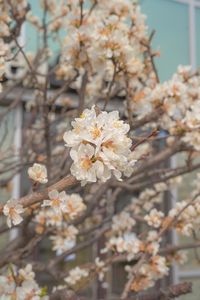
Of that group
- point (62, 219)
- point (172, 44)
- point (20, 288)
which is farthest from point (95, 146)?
point (172, 44)

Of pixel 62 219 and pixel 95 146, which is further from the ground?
pixel 62 219

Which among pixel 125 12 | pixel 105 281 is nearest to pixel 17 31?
pixel 125 12

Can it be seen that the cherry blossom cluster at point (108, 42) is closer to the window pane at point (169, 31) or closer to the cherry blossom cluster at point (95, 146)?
the cherry blossom cluster at point (95, 146)

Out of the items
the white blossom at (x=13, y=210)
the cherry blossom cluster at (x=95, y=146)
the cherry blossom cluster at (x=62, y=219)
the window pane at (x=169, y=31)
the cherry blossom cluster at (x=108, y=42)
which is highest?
the window pane at (x=169, y=31)

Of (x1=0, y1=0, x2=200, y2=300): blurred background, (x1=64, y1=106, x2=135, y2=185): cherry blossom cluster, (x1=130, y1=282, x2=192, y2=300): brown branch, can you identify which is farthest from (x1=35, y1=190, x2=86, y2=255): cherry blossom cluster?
(x1=0, y1=0, x2=200, y2=300): blurred background

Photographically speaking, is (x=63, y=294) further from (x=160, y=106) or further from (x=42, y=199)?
(x=160, y=106)

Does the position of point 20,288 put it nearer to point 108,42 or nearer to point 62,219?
point 62,219

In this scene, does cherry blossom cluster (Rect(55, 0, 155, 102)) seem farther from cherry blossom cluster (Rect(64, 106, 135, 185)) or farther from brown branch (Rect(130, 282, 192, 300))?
cherry blossom cluster (Rect(64, 106, 135, 185))

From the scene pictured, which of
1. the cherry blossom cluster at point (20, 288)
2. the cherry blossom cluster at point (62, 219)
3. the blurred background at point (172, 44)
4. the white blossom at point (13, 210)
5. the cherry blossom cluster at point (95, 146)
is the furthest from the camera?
the blurred background at point (172, 44)

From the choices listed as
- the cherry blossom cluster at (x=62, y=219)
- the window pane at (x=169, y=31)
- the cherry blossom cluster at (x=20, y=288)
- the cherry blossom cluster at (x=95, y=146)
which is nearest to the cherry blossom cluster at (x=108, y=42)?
the cherry blossom cluster at (x=62, y=219)
